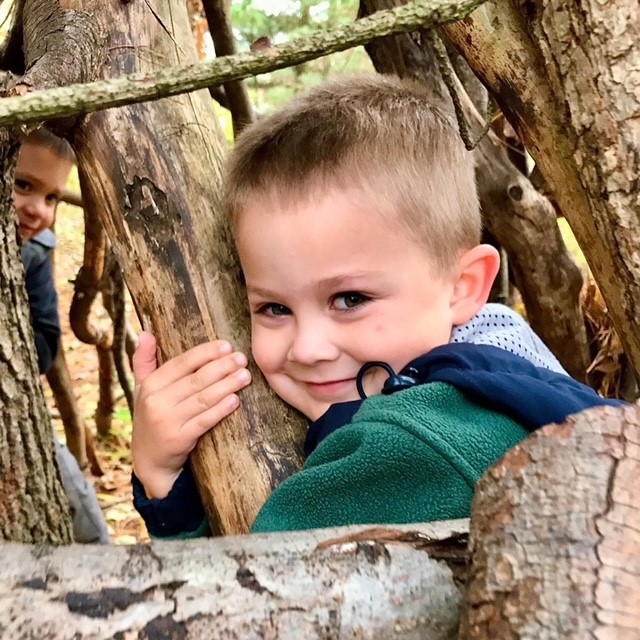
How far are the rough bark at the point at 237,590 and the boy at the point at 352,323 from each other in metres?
0.30

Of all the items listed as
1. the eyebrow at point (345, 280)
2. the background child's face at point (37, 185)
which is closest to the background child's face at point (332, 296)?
the eyebrow at point (345, 280)

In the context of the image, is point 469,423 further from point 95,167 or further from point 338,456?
point 95,167

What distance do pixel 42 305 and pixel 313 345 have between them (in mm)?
2047

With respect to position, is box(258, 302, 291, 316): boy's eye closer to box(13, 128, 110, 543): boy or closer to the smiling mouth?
the smiling mouth

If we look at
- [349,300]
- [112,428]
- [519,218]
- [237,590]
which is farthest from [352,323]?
[112,428]

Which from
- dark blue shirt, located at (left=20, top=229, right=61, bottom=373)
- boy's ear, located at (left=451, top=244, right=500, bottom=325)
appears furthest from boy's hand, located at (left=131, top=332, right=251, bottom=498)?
dark blue shirt, located at (left=20, top=229, right=61, bottom=373)

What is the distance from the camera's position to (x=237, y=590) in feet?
2.19

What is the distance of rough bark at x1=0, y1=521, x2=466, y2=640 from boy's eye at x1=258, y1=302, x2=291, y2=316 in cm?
59

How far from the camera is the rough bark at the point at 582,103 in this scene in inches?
42.1

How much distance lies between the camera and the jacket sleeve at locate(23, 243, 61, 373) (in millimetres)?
2898

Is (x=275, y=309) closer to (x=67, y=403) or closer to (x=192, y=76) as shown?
(x=192, y=76)

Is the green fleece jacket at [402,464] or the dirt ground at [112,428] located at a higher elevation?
the green fleece jacket at [402,464]

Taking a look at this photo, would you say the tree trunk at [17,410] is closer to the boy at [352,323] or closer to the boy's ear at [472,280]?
the boy at [352,323]

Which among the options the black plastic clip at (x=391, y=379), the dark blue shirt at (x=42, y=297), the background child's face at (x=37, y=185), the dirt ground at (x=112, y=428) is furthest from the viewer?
the dirt ground at (x=112, y=428)
